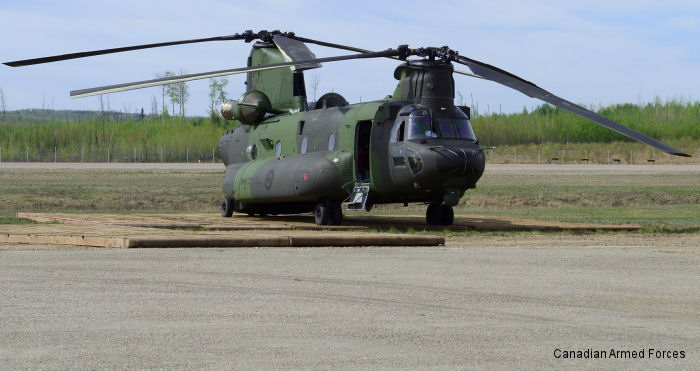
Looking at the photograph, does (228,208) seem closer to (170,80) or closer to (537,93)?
(170,80)

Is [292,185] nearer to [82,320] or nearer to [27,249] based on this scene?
[27,249]

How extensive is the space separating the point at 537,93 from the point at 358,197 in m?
4.49

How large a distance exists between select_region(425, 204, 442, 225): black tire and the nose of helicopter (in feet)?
5.65

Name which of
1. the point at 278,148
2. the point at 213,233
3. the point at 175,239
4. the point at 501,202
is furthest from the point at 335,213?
the point at 501,202

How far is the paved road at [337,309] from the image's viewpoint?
7215 mm

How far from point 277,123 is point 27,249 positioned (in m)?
9.85

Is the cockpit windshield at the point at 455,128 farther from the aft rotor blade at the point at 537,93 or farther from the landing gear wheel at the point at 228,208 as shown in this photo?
the landing gear wheel at the point at 228,208

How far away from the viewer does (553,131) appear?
94875mm

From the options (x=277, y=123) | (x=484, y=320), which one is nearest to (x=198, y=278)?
(x=484, y=320)

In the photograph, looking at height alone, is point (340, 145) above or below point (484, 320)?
above

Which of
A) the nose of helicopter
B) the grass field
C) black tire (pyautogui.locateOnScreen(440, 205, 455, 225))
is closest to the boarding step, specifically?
black tire (pyautogui.locateOnScreen(440, 205, 455, 225))

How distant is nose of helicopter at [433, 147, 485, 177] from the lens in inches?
768

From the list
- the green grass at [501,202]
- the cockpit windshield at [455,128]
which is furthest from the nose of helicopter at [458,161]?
the green grass at [501,202]

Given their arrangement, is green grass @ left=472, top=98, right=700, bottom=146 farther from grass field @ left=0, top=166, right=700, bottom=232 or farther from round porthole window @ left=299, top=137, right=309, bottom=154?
round porthole window @ left=299, top=137, right=309, bottom=154
